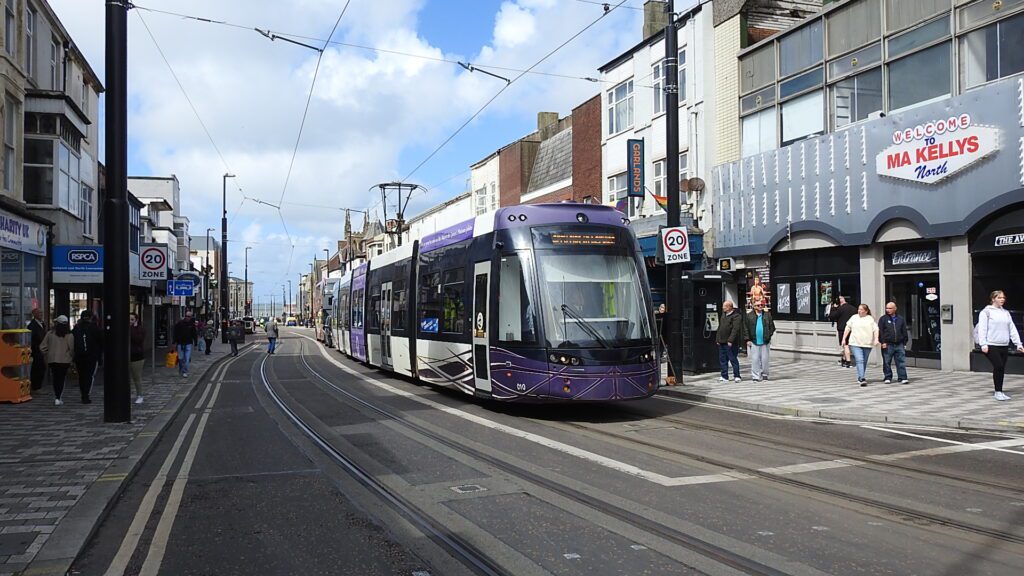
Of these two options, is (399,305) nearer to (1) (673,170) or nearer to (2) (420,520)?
(1) (673,170)

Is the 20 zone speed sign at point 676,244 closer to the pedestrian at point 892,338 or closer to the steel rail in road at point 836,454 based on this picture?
the pedestrian at point 892,338

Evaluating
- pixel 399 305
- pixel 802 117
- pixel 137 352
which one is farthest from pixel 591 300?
pixel 802 117

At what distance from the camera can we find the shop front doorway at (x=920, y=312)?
702 inches

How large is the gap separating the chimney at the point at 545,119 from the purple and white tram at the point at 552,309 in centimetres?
2873

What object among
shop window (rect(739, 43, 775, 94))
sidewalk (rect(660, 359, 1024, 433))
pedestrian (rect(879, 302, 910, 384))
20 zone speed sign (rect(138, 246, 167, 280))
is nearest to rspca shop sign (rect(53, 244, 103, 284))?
20 zone speed sign (rect(138, 246, 167, 280))

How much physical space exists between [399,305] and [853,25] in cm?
1342

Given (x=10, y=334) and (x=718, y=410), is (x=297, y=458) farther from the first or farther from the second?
(x=10, y=334)

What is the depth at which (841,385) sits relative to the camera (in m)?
15.1

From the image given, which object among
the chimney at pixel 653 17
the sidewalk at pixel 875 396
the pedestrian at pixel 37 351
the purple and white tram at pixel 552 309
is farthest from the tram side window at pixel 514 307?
the chimney at pixel 653 17

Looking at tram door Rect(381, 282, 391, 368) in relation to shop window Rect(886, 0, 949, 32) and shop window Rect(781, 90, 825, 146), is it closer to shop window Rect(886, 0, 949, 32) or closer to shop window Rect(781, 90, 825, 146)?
shop window Rect(781, 90, 825, 146)

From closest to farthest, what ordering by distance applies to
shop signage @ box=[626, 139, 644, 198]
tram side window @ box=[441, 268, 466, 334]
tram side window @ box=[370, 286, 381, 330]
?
1. tram side window @ box=[441, 268, 466, 334]
2. tram side window @ box=[370, 286, 381, 330]
3. shop signage @ box=[626, 139, 644, 198]

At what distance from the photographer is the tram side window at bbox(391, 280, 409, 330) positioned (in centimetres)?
1702

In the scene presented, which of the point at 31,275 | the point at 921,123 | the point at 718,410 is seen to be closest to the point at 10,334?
the point at 31,275

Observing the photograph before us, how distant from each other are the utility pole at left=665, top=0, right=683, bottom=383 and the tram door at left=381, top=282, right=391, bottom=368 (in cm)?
689
